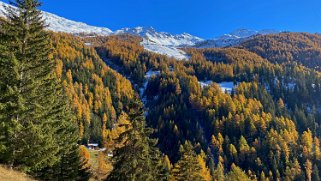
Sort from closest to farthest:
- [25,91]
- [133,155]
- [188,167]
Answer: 1. [25,91]
2. [133,155]
3. [188,167]

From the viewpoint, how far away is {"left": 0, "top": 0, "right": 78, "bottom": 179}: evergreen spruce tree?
2798cm

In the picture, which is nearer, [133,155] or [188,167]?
[133,155]

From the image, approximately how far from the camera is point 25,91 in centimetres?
2888

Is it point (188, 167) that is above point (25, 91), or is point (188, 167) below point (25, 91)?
below

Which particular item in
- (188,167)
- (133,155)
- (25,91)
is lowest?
(188,167)

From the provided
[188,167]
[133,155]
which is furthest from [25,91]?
[188,167]

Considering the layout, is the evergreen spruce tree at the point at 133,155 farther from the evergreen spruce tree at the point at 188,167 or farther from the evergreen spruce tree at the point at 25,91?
the evergreen spruce tree at the point at 188,167

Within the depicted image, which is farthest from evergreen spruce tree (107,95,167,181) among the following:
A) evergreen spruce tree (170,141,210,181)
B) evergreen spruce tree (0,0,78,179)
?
evergreen spruce tree (170,141,210,181)

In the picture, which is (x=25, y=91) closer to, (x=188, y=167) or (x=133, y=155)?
(x=133, y=155)

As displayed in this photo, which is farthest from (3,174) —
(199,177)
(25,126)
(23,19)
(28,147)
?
(199,177)

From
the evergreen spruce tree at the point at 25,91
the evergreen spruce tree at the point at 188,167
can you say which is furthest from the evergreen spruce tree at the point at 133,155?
the evergreen spruce tree at the point at 188,167

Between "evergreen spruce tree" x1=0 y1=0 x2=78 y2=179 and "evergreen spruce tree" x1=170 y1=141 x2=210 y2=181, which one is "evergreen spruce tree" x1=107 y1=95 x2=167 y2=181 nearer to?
"evergreen spruce tree" x1=0 y1=0 x2=78 y2=179

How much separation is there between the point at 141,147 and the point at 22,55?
15523 millimetres

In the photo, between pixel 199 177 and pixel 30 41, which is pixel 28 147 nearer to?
pixel 30 41
